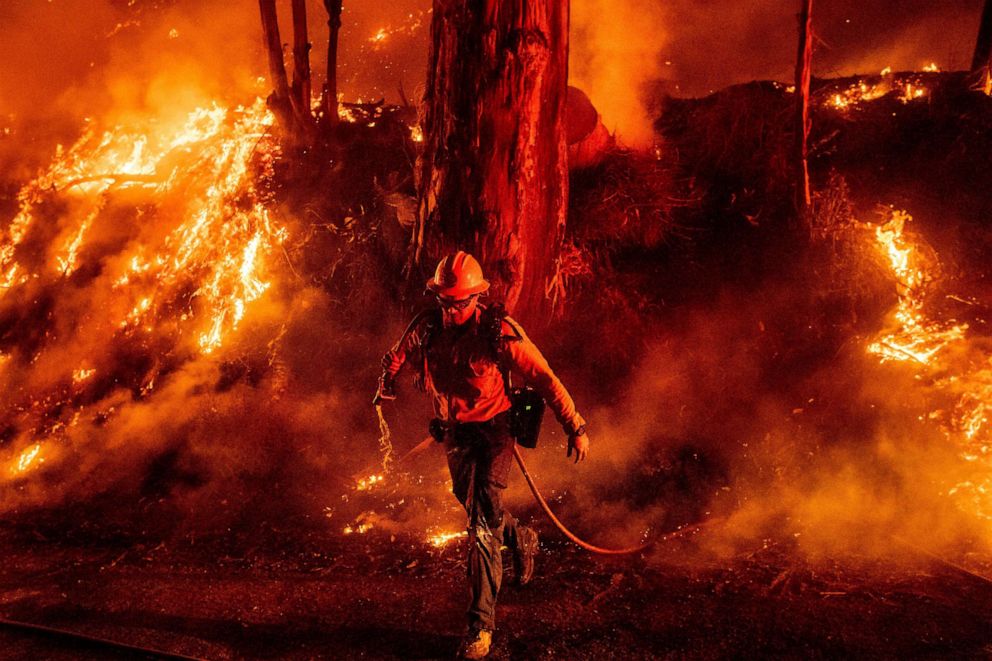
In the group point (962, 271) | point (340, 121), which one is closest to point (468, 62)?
point (340, 121)

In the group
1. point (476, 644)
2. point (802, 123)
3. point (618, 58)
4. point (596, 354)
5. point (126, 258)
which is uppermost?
point (618, 58)

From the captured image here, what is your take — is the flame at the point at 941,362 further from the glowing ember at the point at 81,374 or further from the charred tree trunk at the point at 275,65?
the glowing ember at the point at 81,374

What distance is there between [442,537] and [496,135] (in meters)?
3.55

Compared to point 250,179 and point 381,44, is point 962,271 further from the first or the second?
point 381,44

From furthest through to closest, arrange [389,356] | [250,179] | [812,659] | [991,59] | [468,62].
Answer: [250,179], [991,59], [468,62], [389,356], [812,659]

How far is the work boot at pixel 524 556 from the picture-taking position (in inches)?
172

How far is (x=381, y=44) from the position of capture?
14602 mm

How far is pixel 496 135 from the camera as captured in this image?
562 centimetres

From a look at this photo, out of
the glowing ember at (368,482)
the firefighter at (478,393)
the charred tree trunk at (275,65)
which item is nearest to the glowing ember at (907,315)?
the firefighter at (478,393)

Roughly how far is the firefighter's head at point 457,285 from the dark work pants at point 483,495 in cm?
77

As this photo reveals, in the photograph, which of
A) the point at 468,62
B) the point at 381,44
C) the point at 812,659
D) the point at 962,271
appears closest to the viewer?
the point at 812,659

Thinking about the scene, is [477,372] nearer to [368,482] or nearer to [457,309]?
[457,309]

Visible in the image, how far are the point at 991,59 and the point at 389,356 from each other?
24.9 ft

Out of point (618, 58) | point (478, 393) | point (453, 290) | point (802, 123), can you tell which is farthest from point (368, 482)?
point (618, 58)
